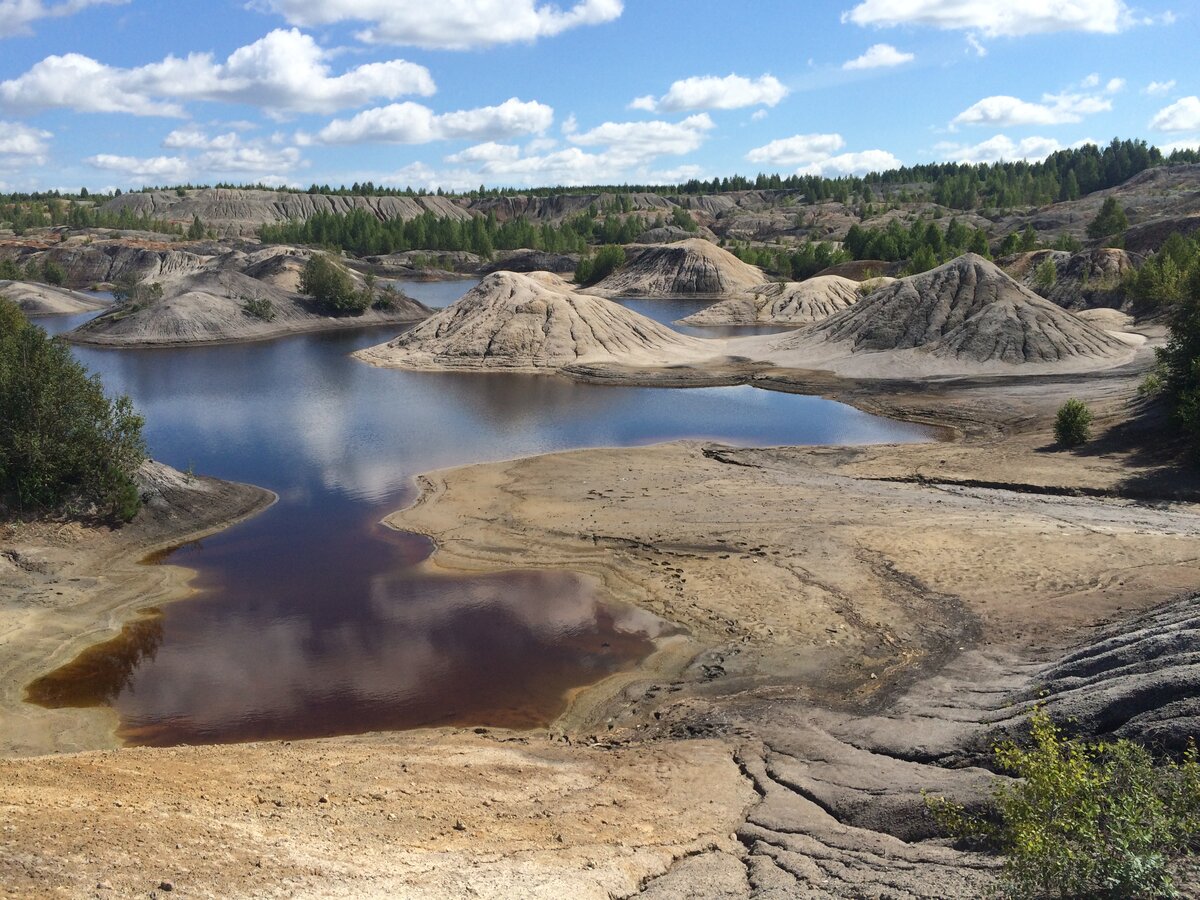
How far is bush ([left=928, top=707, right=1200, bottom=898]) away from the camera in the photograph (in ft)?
36.4

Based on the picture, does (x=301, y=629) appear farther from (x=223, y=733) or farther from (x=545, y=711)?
(x=545, y=711)

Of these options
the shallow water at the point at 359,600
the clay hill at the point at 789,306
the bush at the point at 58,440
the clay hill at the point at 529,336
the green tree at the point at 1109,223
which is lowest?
the shallow water at the point at 359,600

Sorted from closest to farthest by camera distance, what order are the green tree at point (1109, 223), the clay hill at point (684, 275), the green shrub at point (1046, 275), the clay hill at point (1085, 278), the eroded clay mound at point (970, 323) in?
1. the eroded clay mound at point (970, 323)
2. the clay hill at point (1085, 278)
3. the green shrub at point (1046, 275)
4. the green tree at point (1109, 223)
5. the clay hill at point (684, 275)

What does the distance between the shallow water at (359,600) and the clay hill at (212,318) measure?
35999mm

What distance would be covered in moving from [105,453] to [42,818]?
23905mm

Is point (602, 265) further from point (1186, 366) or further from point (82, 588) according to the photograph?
point (82, 588)

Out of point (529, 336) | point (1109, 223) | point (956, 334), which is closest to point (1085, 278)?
point (956, 334)

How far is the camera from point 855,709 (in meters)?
20.6

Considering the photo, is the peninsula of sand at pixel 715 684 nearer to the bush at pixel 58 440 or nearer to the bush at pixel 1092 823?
the bush at pixel 1092 823

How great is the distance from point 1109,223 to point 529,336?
99.1 meters

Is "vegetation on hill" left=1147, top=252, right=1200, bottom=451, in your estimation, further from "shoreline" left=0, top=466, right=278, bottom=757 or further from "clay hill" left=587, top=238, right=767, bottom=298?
"clay hill" left=587, top=238, right=767, bottom=298

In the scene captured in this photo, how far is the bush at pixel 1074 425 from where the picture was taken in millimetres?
42156

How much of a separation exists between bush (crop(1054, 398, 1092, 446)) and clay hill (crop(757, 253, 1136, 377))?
2154 centimetres

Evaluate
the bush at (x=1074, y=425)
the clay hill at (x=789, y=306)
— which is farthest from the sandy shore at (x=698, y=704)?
the clay hill at (x=789, y=306)
